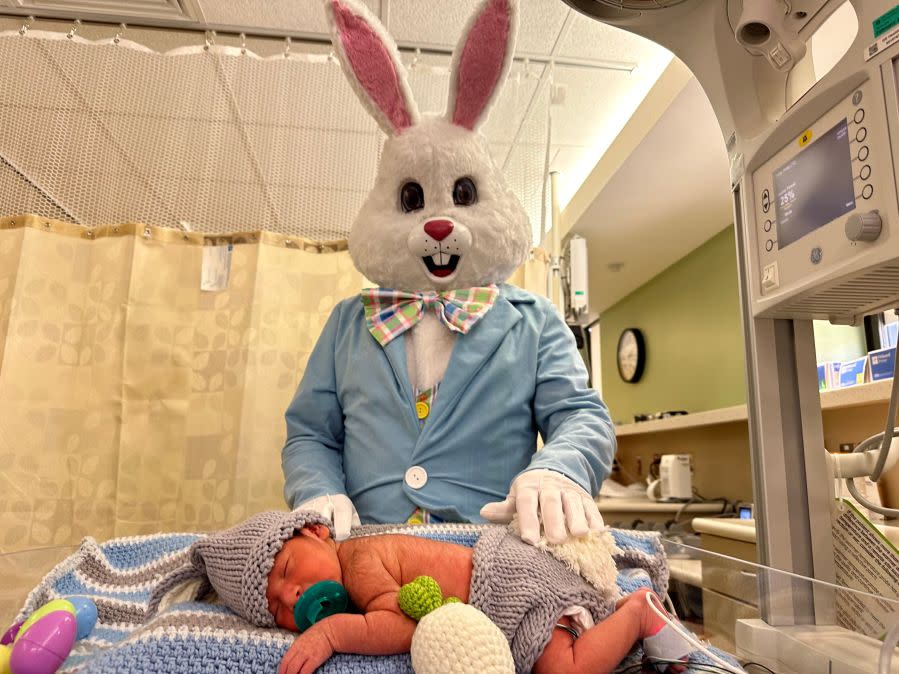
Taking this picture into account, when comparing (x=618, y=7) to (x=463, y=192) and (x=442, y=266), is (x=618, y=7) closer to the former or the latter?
(x=463, y=192)

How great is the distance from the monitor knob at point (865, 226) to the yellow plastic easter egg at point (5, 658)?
2.93ft

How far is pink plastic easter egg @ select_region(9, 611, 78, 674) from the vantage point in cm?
56

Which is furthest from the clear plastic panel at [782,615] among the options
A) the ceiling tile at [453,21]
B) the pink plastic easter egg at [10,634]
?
the ceiling tile at [453,21]

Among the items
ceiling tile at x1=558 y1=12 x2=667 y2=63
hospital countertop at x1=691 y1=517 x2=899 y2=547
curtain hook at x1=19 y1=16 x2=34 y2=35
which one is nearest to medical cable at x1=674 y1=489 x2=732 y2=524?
hospital countertop at x1=691 y1=517 x2=899 y2=547

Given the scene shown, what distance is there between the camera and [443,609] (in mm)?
504

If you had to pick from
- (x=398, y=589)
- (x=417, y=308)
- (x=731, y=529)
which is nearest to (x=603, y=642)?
(x=398, y=589)

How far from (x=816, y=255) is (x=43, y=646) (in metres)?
0.87

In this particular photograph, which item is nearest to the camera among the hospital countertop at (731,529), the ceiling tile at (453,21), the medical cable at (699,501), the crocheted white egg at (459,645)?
the crocheted white egg at (459,645)

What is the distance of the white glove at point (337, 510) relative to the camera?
78cm

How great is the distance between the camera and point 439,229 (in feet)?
3.34

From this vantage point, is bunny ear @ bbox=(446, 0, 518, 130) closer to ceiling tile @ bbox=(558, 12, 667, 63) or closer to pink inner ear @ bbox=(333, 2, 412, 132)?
pink inner ear @ bbox=(333, 2, 412, 132)

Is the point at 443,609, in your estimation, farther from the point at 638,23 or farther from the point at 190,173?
the point at 190,173

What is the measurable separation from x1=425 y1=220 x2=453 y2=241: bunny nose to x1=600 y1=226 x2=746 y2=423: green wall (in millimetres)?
2229

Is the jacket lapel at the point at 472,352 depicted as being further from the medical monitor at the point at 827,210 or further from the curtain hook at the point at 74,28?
the curtain hook at the point at 74,28
